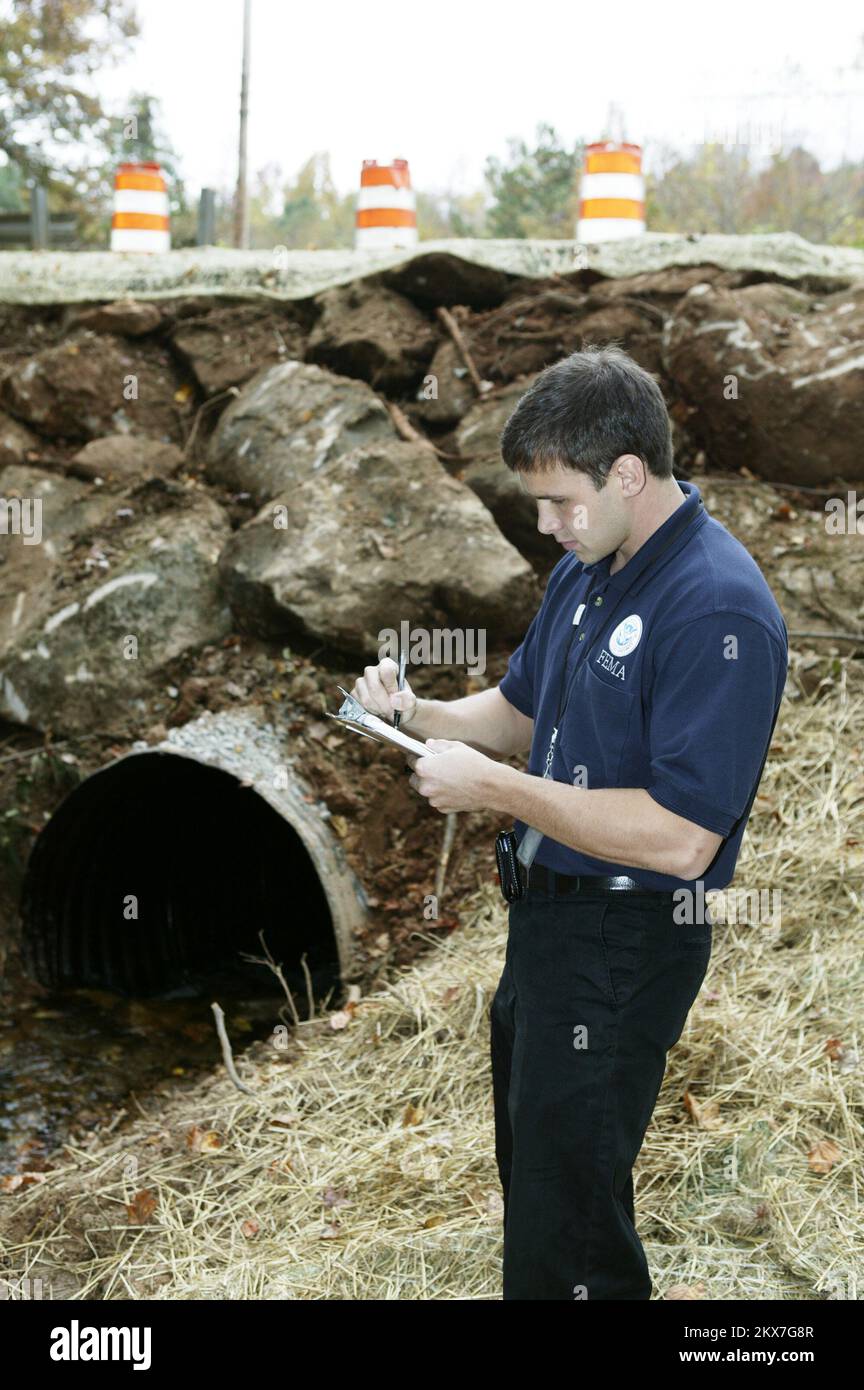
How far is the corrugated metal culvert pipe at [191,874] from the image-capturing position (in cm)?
578

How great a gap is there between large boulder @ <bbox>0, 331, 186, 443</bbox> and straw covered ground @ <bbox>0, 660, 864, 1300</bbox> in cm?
355

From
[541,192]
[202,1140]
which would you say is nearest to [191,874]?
[202,1140]

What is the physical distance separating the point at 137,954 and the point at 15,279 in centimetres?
409

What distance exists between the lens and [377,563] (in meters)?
6.23

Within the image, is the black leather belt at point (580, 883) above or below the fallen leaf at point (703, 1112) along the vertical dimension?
above

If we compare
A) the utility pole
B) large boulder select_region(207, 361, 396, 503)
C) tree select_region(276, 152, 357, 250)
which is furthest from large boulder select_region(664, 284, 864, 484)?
tree select_region(276, 152, 357, 250)

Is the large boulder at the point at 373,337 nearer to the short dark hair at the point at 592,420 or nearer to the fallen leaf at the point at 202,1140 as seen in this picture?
the fallen leaf at the point at 202,1140

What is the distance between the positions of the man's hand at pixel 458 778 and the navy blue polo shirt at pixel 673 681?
207 millimetres

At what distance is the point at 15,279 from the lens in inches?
313

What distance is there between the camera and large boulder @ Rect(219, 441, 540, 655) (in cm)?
612

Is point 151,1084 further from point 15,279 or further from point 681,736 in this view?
point 15,279

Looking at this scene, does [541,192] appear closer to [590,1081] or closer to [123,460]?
[123,460]

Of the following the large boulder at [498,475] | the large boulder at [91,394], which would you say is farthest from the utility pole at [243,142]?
the large boulder at [498,475]
